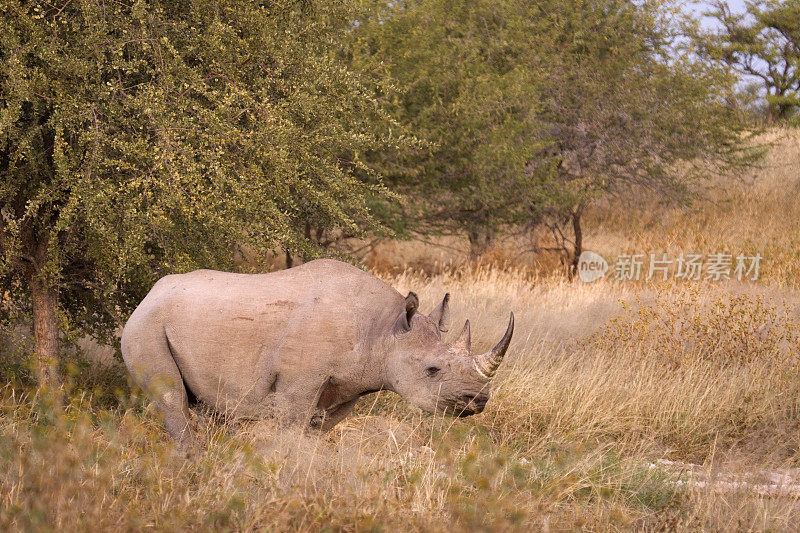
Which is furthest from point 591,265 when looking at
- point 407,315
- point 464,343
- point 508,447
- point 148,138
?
point 464,343

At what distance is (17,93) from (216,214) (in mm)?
1905

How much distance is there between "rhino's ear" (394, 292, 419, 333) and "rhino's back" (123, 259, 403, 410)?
0.48 ft

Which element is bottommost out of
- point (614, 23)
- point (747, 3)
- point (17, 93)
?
point (17, 93)

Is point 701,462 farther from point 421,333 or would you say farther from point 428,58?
point 428,58

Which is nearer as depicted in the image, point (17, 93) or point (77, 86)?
point (17, 93)

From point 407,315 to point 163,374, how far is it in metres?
1.70

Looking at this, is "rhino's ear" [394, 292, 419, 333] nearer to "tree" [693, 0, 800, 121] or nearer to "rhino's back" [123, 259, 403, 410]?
"rhino's back" [123, 259, 403, 410]

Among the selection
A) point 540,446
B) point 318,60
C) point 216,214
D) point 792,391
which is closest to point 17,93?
point 216,214

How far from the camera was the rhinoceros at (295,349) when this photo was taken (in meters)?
5.66

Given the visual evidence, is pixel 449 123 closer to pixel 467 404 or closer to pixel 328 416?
pixel 328 416

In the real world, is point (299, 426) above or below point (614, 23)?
below

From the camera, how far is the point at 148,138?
25.7 ft

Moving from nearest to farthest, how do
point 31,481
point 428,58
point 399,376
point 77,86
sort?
point 31,481
point 399,376
point 77,86
point 428,58

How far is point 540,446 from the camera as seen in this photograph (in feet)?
24.9
